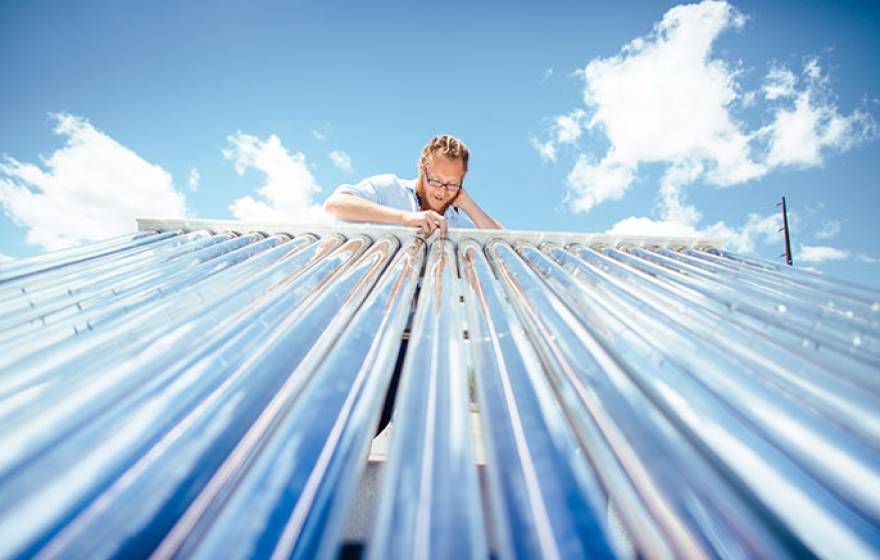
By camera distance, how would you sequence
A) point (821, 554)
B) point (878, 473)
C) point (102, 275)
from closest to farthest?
point (821, 554) < point (878, 473) < point (102, 275)

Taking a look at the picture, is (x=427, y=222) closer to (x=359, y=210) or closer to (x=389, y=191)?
(x=359, y=210)

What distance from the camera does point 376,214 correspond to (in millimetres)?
2555

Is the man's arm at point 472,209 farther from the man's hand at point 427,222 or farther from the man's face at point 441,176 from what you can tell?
the man's hand at point 427,222

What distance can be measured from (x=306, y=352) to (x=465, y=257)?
116cm

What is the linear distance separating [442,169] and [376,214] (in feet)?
2.74

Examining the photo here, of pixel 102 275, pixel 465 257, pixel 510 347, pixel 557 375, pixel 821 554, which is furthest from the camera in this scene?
pixel 465 257

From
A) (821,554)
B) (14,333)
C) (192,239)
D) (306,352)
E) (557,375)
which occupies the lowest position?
(821,554)

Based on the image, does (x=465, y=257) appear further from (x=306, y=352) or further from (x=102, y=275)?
(x=102, y=275)

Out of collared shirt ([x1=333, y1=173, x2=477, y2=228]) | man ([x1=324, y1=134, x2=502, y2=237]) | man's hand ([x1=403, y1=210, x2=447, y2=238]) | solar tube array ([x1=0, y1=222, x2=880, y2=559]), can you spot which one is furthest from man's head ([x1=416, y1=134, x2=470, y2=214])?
solar tube array ([x1=0, y1=222, x2=880, y2=559])

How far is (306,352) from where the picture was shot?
3.55 ft

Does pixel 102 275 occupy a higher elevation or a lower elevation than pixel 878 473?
higher

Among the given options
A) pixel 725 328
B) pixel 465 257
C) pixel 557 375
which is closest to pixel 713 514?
pixel 557 375

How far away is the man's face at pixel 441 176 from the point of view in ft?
9.96

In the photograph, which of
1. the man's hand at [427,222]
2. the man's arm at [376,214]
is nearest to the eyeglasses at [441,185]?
the man's arm at [376,214]
